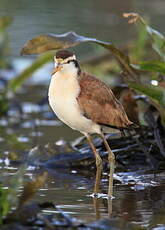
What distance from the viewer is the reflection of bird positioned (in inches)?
227

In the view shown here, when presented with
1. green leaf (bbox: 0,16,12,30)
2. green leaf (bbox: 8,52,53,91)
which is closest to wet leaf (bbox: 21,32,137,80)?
green leaf (bbox: 8,52,53,91)

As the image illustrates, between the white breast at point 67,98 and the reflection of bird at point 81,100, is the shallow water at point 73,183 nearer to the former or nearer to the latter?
the reflection of bird at point 81,100

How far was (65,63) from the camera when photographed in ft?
19.0

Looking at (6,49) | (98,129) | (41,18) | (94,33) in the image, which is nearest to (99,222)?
(98,129)

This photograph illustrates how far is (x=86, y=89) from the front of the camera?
19.3ft

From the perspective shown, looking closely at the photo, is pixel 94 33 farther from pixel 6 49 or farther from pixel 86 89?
pixel 86 89

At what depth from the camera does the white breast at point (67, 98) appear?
573cm

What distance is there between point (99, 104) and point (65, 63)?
1.35 feet

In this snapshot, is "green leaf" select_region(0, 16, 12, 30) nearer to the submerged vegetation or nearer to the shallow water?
the shallow water

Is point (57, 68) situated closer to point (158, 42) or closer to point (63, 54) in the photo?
point (63, 54)

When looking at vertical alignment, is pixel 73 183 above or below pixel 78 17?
below

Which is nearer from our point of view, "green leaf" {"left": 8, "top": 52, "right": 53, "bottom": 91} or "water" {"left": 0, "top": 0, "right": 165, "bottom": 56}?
"green leaf" {"left": 8, "top": 52, "right": 53, "bottom": 91}

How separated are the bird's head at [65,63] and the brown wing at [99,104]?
0.41 ft

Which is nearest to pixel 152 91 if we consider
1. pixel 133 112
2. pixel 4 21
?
pixel 133 112
